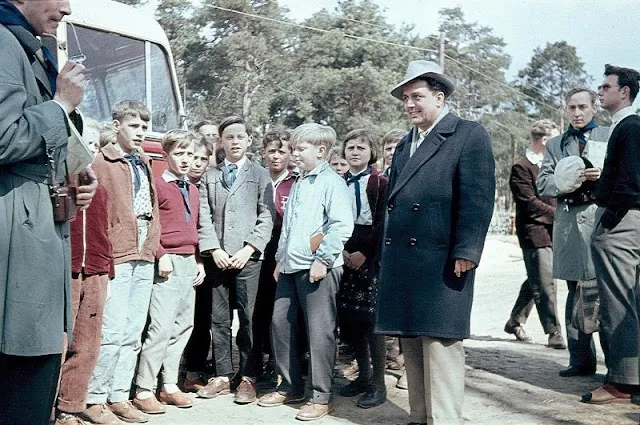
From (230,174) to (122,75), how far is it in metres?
2.98

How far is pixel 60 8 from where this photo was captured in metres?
2.49

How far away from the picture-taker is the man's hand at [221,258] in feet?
17.2

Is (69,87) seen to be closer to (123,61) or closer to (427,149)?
(427,149)

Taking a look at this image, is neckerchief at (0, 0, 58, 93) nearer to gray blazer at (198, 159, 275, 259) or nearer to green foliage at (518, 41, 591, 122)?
gray blazer at (198, 159, 275, 259)

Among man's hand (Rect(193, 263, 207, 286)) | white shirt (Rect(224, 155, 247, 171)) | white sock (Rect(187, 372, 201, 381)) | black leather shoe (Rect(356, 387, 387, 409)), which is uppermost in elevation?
white shirt (Rect(224, 155, 247, 171))

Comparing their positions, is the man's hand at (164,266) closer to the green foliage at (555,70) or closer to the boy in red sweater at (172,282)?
the boy in red sweater at (172,282)

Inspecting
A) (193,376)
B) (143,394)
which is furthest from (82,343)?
(193,376)

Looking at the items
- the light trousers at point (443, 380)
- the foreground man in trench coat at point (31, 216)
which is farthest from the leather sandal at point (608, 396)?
the foreground man in trench coat at point (31, 216)

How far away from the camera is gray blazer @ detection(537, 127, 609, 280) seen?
568 cm

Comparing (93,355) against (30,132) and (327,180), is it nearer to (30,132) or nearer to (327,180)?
(327,180)

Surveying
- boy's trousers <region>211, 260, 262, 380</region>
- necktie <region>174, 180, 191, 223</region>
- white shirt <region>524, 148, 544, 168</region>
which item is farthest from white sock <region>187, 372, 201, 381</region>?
white shirt <region>524, 148, 544, 168</region>

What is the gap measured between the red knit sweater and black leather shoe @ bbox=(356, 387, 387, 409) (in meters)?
1.52

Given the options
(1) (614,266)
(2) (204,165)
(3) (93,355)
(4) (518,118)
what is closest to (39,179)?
(3) (93,355)

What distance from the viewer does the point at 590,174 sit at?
5.53m
